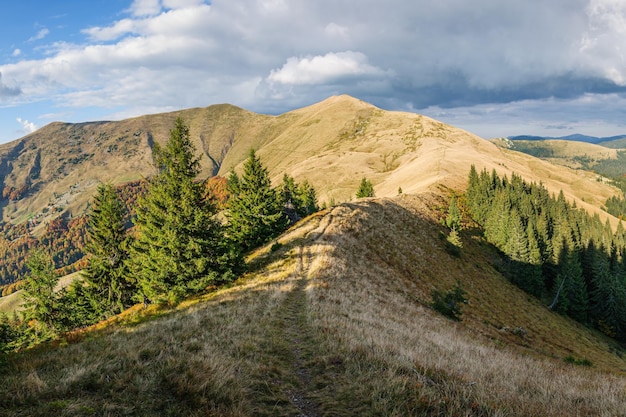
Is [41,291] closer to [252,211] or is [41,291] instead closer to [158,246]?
[158,246]

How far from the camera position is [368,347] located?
1085 centimetres

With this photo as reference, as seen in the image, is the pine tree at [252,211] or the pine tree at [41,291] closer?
the pine tree at [41,291]

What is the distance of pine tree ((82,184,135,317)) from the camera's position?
3491 cm

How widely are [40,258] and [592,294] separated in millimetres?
104617

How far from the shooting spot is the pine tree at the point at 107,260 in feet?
115

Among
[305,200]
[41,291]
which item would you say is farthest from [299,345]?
[305,200]

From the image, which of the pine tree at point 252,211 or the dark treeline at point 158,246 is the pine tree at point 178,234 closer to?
the dark treeline at point 158,246

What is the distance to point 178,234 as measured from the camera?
87.1 ft

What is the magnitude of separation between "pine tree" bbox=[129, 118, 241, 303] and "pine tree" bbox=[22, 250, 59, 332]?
13403 millimetres

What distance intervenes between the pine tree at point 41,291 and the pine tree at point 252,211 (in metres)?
20.2

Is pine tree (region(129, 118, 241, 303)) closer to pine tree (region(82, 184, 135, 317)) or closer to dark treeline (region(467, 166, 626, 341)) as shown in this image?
pine tree (region(82, 184, 135, 317))

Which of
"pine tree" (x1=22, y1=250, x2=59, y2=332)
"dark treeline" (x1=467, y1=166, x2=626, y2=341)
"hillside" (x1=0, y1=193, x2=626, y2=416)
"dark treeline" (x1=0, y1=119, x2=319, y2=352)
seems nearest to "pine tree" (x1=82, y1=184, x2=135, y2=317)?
"dark treeline" (x1=0, y1=119, x2=319, y2=352)

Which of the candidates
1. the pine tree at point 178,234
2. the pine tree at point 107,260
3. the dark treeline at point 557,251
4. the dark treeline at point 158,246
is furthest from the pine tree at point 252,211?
the dark treeline at point 557,251

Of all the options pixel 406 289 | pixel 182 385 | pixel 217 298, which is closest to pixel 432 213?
pixel 406 289
